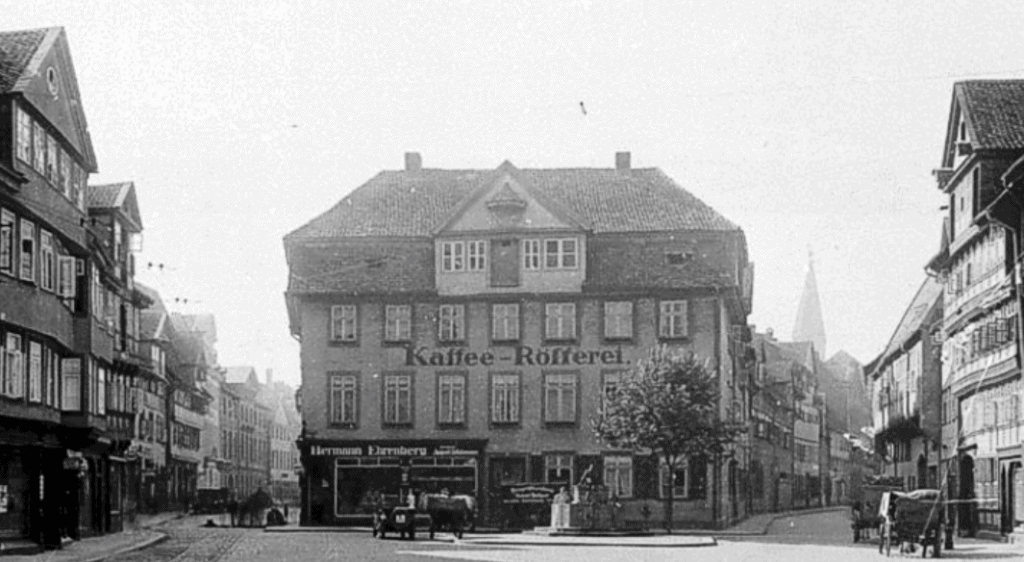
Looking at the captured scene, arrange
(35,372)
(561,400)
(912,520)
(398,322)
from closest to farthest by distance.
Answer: (912,520)
(35,372)
(561,400)
(398,322)

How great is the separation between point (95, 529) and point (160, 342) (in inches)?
1304

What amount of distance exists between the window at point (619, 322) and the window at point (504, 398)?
12.2ft

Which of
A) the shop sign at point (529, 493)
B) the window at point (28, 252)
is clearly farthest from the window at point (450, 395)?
the window at point (28, 252)

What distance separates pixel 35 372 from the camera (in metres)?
41.1

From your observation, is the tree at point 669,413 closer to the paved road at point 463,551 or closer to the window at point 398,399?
the paved road at point 463,551

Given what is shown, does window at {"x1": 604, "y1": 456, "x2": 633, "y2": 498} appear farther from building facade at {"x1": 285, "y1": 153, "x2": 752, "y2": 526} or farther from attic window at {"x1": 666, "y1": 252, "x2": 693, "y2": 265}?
attic window at {"x1": 666, "y1": 252, "x2": 693, "y2": 265}

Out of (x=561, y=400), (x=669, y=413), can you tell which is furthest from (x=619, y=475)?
(x=669, y=413)

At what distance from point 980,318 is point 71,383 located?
85.1 ft

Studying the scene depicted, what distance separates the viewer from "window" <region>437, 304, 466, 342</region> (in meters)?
62.3

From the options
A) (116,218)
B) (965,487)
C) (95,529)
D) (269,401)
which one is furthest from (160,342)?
(269,401)

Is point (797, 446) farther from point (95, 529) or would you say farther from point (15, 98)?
point (15, 98)

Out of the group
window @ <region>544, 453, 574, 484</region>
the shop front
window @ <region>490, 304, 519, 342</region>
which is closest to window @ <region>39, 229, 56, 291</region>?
the shop front

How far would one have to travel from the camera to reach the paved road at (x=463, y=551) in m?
37.5

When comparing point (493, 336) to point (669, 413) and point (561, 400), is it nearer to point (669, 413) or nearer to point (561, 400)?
point (561, 400)
